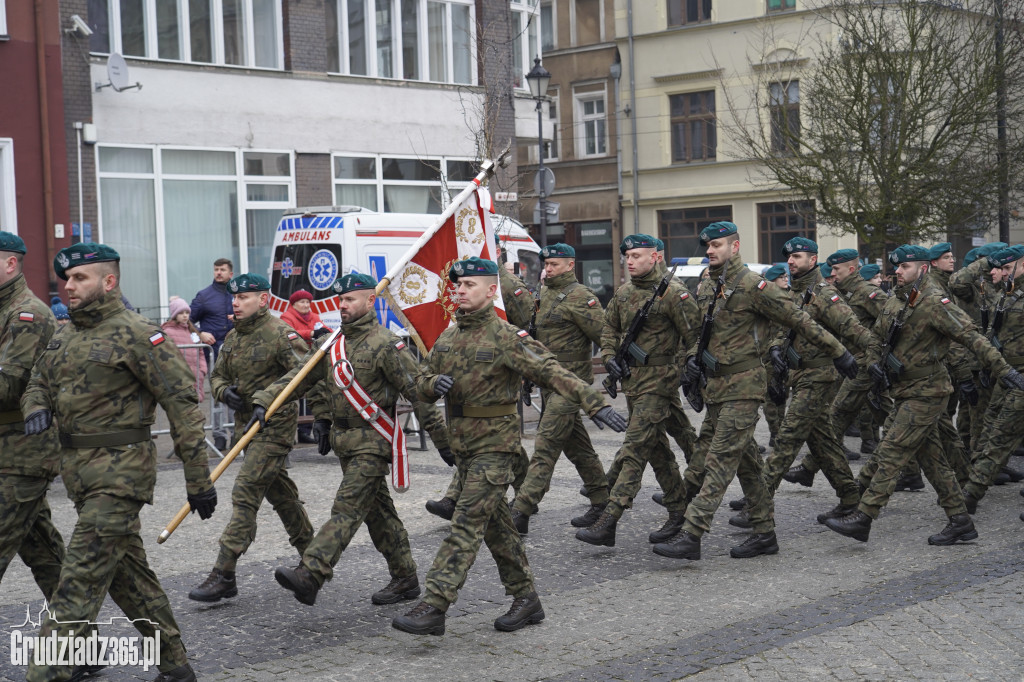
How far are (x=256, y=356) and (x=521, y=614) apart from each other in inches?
97.7

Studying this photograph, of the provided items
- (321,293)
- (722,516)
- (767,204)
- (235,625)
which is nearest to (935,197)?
(767,204)

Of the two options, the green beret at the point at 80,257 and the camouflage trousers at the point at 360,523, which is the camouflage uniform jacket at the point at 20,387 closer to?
the green beret at the point at 80,257

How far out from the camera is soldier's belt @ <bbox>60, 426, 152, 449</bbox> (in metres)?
5.69

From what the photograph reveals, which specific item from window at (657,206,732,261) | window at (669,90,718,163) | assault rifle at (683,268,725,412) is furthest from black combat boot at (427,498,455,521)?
window at (669,90,718,163)

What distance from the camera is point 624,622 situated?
Result: 6941 mm

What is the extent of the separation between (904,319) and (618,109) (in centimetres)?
3052

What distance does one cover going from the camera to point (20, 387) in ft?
20.4

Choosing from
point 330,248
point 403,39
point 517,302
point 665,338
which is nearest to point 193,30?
point 403,39

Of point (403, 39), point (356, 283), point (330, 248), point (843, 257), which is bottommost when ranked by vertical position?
point (356, 283)

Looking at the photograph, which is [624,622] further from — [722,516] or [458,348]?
[722,516]

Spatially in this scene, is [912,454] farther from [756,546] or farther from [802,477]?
[802,477]

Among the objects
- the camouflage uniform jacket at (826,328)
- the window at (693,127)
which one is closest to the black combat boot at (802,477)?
the camouflage uniform jacket at (826,328)

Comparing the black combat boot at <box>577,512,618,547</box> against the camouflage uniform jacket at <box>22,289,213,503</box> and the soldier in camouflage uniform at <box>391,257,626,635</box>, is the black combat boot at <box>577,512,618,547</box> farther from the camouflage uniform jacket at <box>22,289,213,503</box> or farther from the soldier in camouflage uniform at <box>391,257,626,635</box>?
the camouflage uniform jacket at <box>22,289,213,503</box>

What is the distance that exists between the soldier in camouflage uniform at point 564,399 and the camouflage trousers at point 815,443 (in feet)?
4.30
